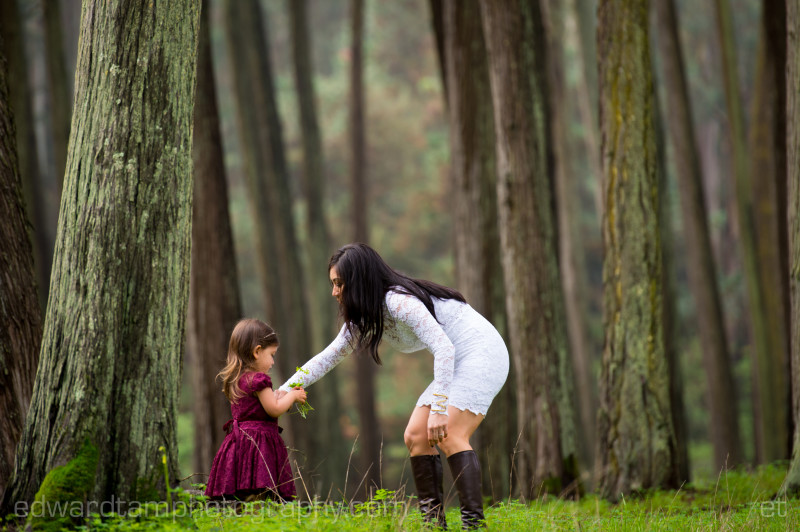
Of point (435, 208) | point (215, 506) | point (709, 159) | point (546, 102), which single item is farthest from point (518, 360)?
point (709, 159)

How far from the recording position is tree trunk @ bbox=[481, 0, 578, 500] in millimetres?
7688

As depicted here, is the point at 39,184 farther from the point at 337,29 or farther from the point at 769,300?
the point at 337,29

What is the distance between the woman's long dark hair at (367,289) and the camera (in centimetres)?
429

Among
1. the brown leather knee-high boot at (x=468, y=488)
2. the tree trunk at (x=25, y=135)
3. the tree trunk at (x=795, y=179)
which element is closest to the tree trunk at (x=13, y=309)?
the brown leather knee-high boot at (x=468, y=488)

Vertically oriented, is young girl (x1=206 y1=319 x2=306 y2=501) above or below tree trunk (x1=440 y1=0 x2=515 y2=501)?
below

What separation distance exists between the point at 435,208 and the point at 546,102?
17626 millimetres

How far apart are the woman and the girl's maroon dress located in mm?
733

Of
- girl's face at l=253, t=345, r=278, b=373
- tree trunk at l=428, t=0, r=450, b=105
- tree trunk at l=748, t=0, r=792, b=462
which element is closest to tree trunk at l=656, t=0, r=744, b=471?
tree trunk at l=748, t=0, r=792, b=462

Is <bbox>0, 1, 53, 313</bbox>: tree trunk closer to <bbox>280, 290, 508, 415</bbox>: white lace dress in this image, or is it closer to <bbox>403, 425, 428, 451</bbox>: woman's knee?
<bbox>280, 290, 508, 415</bbox>: white lace dress

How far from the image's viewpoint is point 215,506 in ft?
15.2

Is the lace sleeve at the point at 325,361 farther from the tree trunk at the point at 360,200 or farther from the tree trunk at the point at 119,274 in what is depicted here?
the tree trunk at the point at 360,200

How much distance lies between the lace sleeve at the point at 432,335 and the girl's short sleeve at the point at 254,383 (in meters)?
0.92

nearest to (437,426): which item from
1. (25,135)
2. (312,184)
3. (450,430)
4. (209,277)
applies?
(450,430)

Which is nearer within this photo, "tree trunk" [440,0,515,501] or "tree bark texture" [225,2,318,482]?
"tree trunk" [440,0,515,501]
